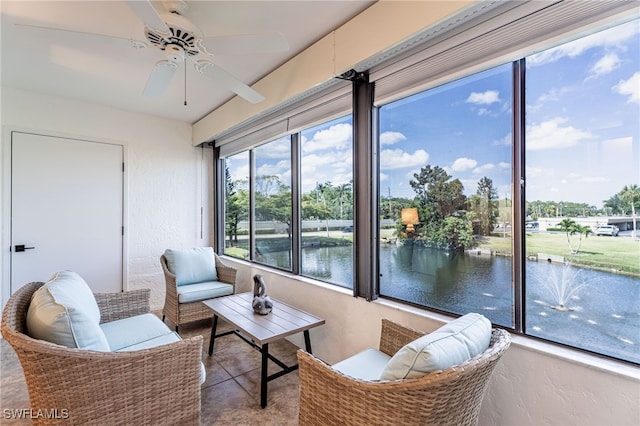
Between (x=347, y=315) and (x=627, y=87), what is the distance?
2.06 meters

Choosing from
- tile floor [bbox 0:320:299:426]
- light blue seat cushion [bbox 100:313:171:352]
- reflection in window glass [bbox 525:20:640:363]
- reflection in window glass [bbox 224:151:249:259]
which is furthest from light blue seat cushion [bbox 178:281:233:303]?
reflection in window glass [bbox 525:20:640:363]

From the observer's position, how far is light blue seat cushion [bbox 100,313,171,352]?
1.88 metres

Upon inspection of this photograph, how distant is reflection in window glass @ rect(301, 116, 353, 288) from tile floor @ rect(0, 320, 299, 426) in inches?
34.3

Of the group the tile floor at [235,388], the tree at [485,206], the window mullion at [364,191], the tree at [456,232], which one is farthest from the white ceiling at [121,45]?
the tile floor at [235,388]

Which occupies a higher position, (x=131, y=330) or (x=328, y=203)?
(x=328, y=203)

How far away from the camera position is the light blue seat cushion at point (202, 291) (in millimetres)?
3074

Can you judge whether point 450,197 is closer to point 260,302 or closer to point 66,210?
point 260,302

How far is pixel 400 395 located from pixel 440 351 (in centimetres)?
22

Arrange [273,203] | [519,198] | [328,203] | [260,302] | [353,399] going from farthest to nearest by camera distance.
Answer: [273,203] → [328,203] → [260,302] → [519,198] → [353,399]

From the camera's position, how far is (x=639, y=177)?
129cm

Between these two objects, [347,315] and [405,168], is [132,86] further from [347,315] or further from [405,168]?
[347,315]

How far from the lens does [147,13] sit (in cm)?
138

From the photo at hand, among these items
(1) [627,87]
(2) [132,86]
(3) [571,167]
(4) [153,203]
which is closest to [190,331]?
(4) [153,203]

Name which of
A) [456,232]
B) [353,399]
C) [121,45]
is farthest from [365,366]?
[121,45]
